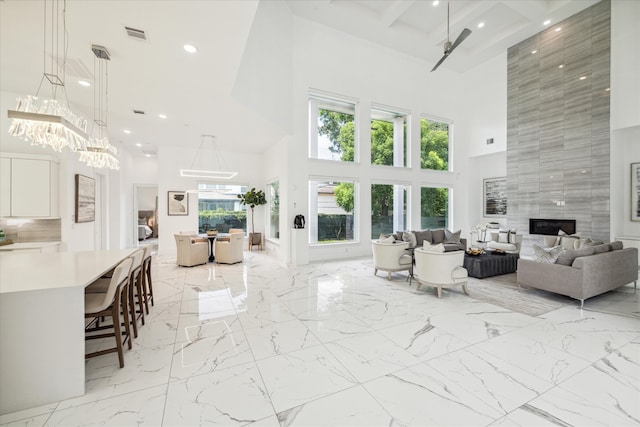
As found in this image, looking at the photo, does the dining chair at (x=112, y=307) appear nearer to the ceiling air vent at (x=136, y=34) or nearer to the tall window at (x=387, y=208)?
the ceiling air vent at (x=136, y=34)

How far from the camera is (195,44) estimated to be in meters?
3.33

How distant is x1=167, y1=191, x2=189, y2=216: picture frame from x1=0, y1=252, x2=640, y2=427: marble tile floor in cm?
491

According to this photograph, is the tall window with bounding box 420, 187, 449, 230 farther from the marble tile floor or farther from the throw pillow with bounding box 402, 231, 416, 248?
the marble tile floor

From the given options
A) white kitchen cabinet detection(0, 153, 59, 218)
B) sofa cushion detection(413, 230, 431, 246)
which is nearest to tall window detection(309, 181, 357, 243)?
sofa cushion detection(413, 230, 431, 246)

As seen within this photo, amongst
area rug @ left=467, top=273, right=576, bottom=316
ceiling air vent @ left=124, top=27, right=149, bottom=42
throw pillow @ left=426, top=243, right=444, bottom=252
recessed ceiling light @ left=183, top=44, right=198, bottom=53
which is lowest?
area rug @ left=467, top=273, right=576, bottom=316

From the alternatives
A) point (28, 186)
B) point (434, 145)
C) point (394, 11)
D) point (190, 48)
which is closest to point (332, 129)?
point (394, 11)

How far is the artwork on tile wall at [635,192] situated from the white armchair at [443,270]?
539 centimetres

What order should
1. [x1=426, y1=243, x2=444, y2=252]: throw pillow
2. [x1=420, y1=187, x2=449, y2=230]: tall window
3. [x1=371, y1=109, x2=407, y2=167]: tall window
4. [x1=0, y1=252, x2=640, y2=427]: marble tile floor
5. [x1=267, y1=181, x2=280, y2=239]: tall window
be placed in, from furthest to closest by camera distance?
[x1=420, y1=187, x2=449, y2=230]: tall window → [x1=371, y1=109, x2=407, y2=167]: tall window → [x1=267, y1=181, x2=280, y2=239]: tall window → [x1=426, y1=243, x2=444, y2=252]: throw pillow → [x1=0, y1=252, x2=640, y2=427]: marble tile floor

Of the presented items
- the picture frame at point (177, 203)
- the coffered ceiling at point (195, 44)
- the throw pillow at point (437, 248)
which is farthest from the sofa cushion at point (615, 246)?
the picture frame at point (177, 203)

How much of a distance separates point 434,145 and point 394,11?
180 inches

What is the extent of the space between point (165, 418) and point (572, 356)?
3.69m

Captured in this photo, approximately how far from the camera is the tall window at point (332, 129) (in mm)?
7809

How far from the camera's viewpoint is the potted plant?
8.92m

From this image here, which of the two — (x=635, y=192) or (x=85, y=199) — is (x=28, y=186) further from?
(x=635, y=192)
